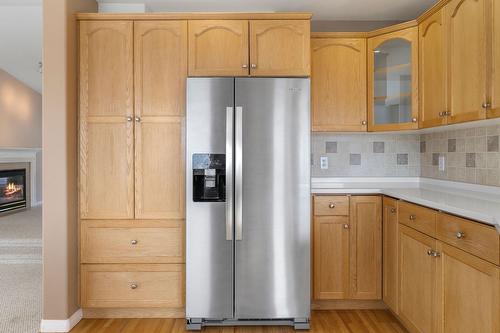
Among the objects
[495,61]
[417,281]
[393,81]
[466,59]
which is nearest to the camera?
[495,61]

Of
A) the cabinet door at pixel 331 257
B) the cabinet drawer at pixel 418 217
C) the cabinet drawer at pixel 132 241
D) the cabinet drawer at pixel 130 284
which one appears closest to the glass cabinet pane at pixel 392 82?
the cabinet drawer at pixel 418 217

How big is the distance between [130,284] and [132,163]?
90 centimetres

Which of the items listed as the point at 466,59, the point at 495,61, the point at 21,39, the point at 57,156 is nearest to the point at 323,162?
the point at 466,59

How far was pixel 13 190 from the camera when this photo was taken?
683 centimetres

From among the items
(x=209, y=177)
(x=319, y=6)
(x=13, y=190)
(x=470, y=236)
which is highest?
(x=319, y=6)

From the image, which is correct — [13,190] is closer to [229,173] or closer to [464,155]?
[229,173]

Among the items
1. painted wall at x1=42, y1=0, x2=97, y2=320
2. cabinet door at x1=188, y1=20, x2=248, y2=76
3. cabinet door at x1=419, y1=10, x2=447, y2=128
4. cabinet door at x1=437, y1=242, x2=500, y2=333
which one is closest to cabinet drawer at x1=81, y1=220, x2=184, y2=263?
painted wall at x1=42, y1=0, x2=97, y2=320

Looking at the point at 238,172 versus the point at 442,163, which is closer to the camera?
the point at 238,172

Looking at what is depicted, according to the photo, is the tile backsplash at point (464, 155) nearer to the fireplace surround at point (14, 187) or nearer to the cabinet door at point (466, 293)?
the cabinet door at point (466, 293)

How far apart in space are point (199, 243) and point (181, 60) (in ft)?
4.41

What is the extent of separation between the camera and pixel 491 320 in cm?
153

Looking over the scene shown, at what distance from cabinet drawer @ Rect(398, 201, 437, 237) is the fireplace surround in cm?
665

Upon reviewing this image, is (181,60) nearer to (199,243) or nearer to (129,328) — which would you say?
(199,243)

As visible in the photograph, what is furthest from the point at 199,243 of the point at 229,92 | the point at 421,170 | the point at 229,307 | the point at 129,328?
the point at 421,170
